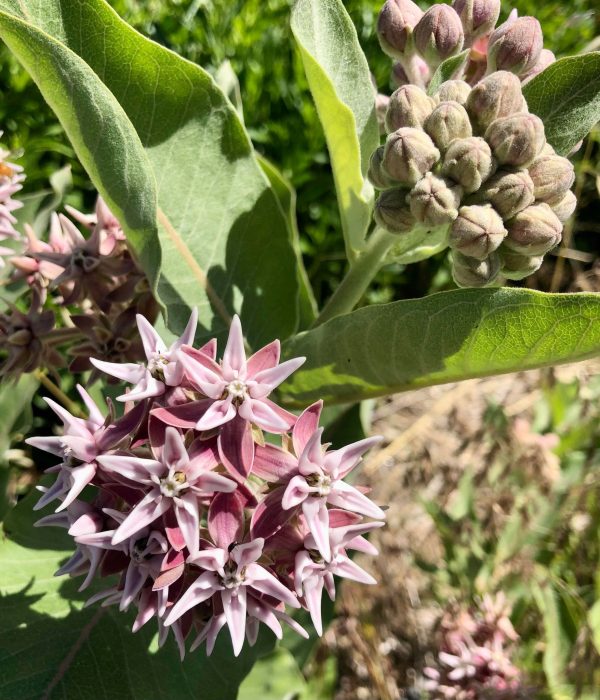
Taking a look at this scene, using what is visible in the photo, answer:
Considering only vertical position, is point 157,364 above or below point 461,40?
below

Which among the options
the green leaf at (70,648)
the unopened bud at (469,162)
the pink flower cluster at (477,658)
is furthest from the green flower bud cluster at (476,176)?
the pink flower cluster at (477,658)

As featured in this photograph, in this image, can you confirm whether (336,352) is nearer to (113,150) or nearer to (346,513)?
(346,513)

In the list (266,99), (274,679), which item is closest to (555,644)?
(274,679)

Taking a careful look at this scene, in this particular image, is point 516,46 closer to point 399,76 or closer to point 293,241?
point 399,76

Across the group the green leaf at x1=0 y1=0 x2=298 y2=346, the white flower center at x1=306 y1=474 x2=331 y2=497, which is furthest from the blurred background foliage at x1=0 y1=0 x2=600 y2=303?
the white flower center at x1=306 y1=474 x2=331 y2=497

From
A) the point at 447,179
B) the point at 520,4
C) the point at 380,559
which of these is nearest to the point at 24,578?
the point at 447,179

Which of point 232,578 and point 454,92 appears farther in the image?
point 454,92

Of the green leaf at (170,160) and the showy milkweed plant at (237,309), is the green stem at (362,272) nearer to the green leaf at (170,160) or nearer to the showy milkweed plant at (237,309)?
the showy milkweed plant at (237,309)
